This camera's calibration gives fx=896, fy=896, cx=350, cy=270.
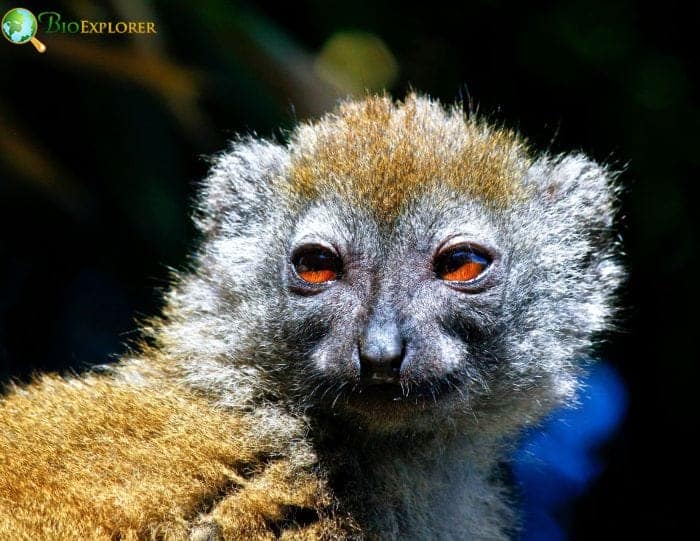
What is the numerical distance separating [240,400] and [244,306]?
20.0 inches

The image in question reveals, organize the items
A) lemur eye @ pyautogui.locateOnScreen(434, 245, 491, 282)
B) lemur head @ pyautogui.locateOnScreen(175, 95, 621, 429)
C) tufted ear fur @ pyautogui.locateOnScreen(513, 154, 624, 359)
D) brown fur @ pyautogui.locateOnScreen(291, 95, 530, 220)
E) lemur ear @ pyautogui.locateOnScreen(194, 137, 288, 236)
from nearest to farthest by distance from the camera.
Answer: lemur head @ pyautogui.locateOnScreen(175, 95, 621, 429) → lemur eye @ pyautogui.locateOnScreen(434, 245, 491, 282) → brown fur @ pyautogui.locateOnScreen(291, 95, 530, 220) → tufted ear fur @ pyautogui.locateOnScreen(513, 154, 624, 359) → lemur ear @ pyautogui.locateOnScreen(194, 137, 288, 236)

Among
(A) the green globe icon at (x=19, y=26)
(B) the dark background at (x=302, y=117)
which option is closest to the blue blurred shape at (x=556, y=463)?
(B) the dark background at (x=302, y=117)

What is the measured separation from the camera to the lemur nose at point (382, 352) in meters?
3.56

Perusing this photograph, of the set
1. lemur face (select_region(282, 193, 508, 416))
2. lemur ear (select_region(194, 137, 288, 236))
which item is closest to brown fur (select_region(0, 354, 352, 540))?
lemur face (select_region(282, 193, 508, 416))

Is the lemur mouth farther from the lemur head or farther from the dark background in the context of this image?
the dark background

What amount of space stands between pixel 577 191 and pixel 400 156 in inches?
44.6

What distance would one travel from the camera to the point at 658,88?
7492 millimetres

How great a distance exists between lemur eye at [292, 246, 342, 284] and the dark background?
4.19ft

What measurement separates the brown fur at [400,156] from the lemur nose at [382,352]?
2.08 ft

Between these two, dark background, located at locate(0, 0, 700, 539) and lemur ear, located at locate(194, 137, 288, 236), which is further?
dark background, located at locate(0, 0, 700, 539)

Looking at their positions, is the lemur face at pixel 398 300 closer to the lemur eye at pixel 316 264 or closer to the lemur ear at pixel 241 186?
the lemur eye at pixel 316 264

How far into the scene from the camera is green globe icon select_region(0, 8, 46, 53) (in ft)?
19.1

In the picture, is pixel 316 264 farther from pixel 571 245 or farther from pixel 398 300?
pixel 571 245

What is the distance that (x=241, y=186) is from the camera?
4734 mm
